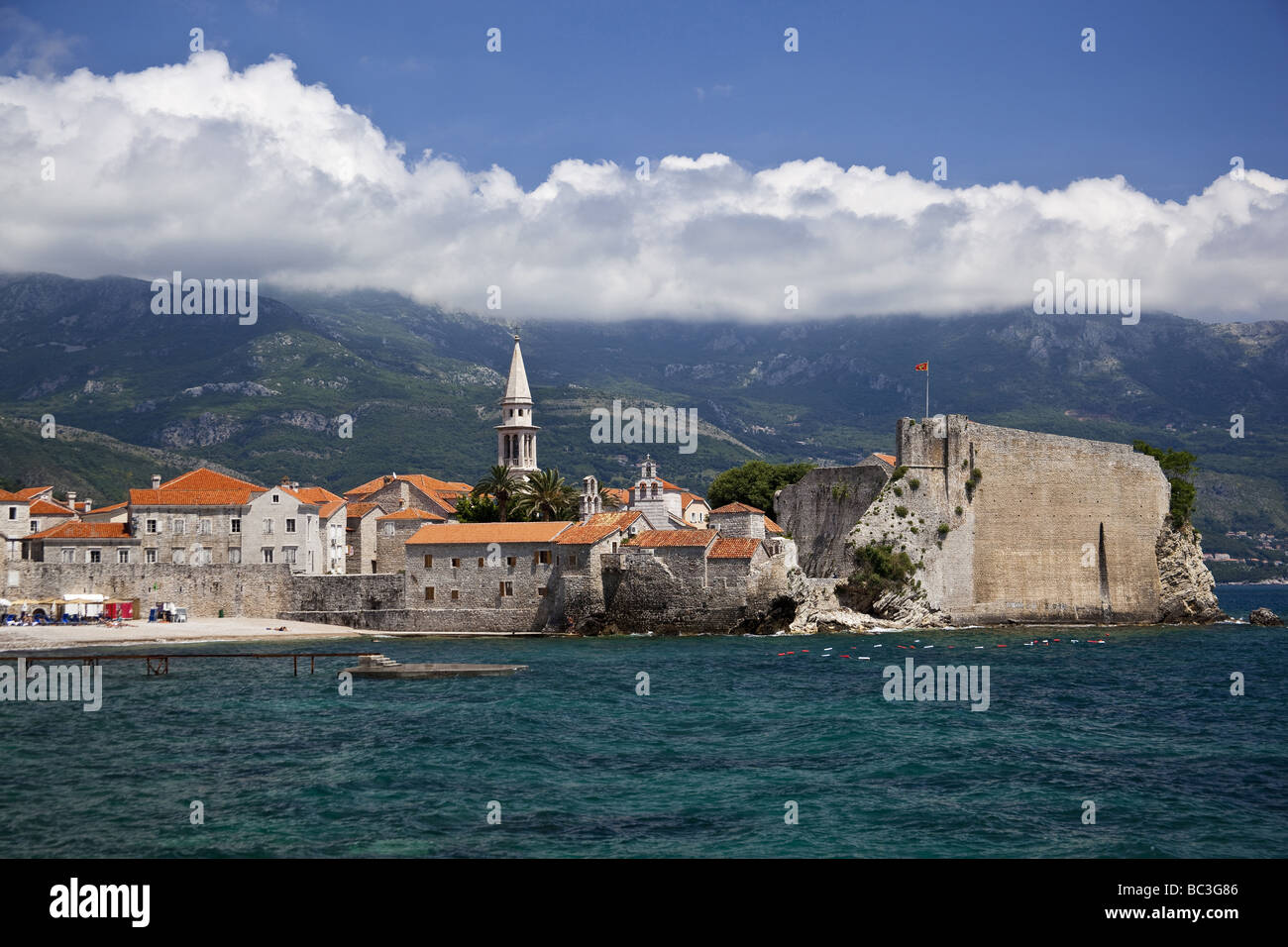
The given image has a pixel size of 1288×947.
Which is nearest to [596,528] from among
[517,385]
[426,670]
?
[426,670]

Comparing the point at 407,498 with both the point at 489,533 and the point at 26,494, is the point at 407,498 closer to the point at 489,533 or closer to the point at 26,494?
the point at 489,533

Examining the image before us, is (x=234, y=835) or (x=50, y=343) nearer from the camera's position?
(x=234, y=835)

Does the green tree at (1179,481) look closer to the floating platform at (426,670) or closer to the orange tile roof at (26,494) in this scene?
the floating platform at (426,670)

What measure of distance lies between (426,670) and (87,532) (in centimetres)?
2691

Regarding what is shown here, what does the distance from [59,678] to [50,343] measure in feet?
548

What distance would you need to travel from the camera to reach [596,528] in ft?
179

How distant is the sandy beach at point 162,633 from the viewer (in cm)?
4722

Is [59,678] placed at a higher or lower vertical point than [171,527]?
lower

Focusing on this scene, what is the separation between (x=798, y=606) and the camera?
172 ft
